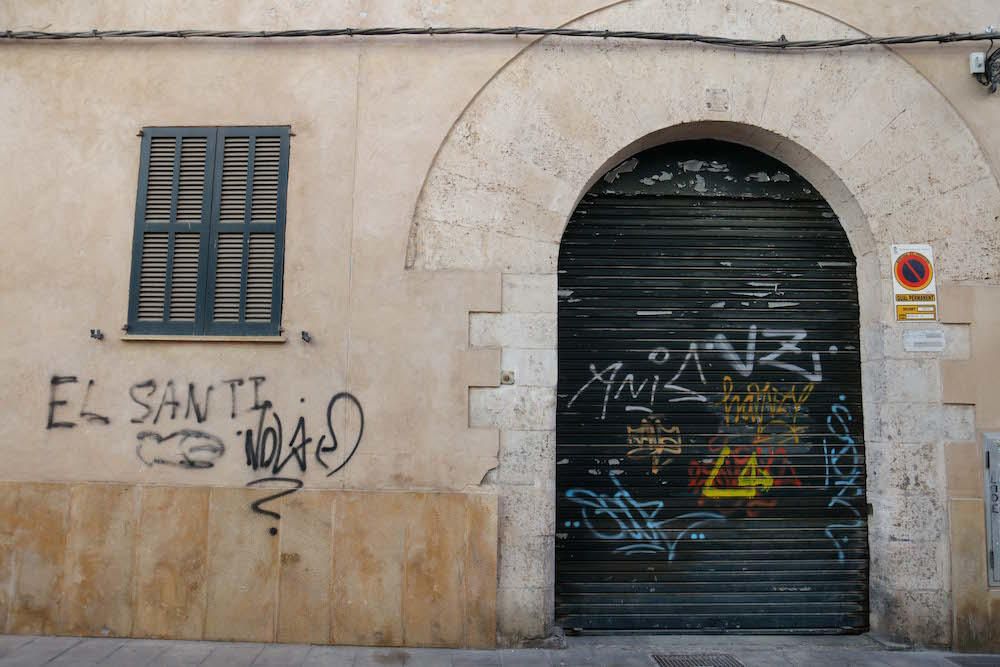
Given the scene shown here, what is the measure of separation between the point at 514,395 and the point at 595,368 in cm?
81

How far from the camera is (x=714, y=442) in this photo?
17.3ft

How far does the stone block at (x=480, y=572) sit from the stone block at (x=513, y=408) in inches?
21.3

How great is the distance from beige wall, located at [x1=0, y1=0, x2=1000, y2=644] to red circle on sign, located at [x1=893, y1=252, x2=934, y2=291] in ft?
0.42

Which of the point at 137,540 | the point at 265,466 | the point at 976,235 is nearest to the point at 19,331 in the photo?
the point at 137,540

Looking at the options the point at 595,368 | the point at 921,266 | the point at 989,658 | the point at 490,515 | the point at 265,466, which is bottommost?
the point at 989,658

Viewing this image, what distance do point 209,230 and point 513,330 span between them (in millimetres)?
2432

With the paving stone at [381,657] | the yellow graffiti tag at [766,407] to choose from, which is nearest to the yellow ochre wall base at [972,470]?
the yellow graffiti tag at [766,407]

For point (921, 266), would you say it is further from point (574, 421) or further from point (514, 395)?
point (514, 395)

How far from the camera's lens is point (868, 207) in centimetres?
514

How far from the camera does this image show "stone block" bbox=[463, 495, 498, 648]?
4648mm

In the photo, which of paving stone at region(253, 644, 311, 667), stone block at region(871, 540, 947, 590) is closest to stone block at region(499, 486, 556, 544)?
paving stone at region(253, 644, 311, 667)

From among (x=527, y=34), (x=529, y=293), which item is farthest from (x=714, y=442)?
(x=527, y=34)

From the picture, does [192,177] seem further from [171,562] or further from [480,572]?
[480,572]

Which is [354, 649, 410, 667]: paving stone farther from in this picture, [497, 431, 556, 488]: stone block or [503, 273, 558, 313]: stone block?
[503, 273, 558, 313]: stone block
